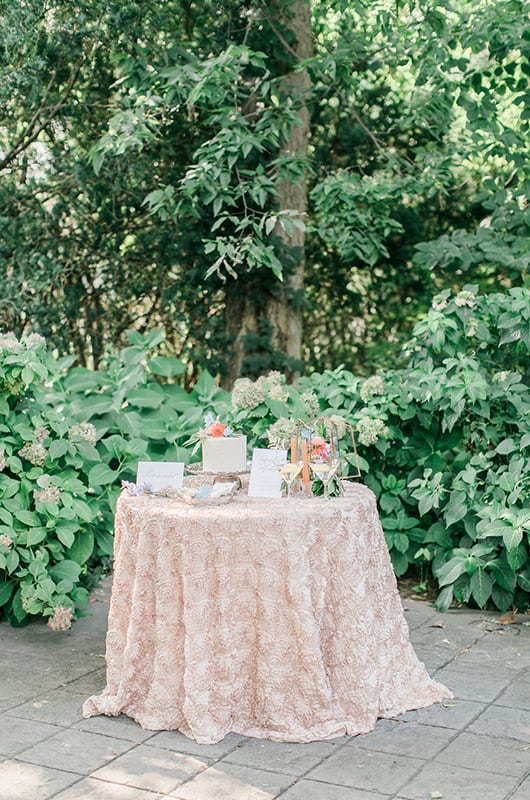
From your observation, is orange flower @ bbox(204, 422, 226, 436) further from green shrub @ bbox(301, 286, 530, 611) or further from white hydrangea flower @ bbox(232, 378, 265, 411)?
green shrub @ bbox(301, 286, 530, 611)

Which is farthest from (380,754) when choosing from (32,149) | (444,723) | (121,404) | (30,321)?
(32,149)

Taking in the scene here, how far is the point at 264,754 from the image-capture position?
10.6 ft

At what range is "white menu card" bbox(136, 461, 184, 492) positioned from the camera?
12.2ft

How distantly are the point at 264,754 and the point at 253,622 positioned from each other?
0.43 m

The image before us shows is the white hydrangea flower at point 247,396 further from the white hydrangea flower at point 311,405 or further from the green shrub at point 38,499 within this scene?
the green shrub at point 38,499

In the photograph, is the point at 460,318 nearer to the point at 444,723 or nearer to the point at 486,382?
the point at 486,382

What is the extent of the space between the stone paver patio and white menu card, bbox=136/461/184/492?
852mm

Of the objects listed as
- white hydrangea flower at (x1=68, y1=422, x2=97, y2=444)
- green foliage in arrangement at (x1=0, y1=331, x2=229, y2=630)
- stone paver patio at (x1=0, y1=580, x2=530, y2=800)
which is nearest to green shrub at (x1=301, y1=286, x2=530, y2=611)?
stone paver patio at (x1=0, y1=580, x2=530, y2=800)

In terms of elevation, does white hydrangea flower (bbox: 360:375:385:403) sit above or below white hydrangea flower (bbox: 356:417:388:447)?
above

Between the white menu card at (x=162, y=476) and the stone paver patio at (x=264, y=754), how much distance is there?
2.80 feet

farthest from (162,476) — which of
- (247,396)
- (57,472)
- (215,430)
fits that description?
(57,472)

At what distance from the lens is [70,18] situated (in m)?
6.42

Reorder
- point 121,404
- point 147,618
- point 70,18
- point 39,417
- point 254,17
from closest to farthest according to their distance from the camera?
point 147,618 < point 39,417 < point 121,404 < point 70,18 < point 254,17

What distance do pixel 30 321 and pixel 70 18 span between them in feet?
6.85
